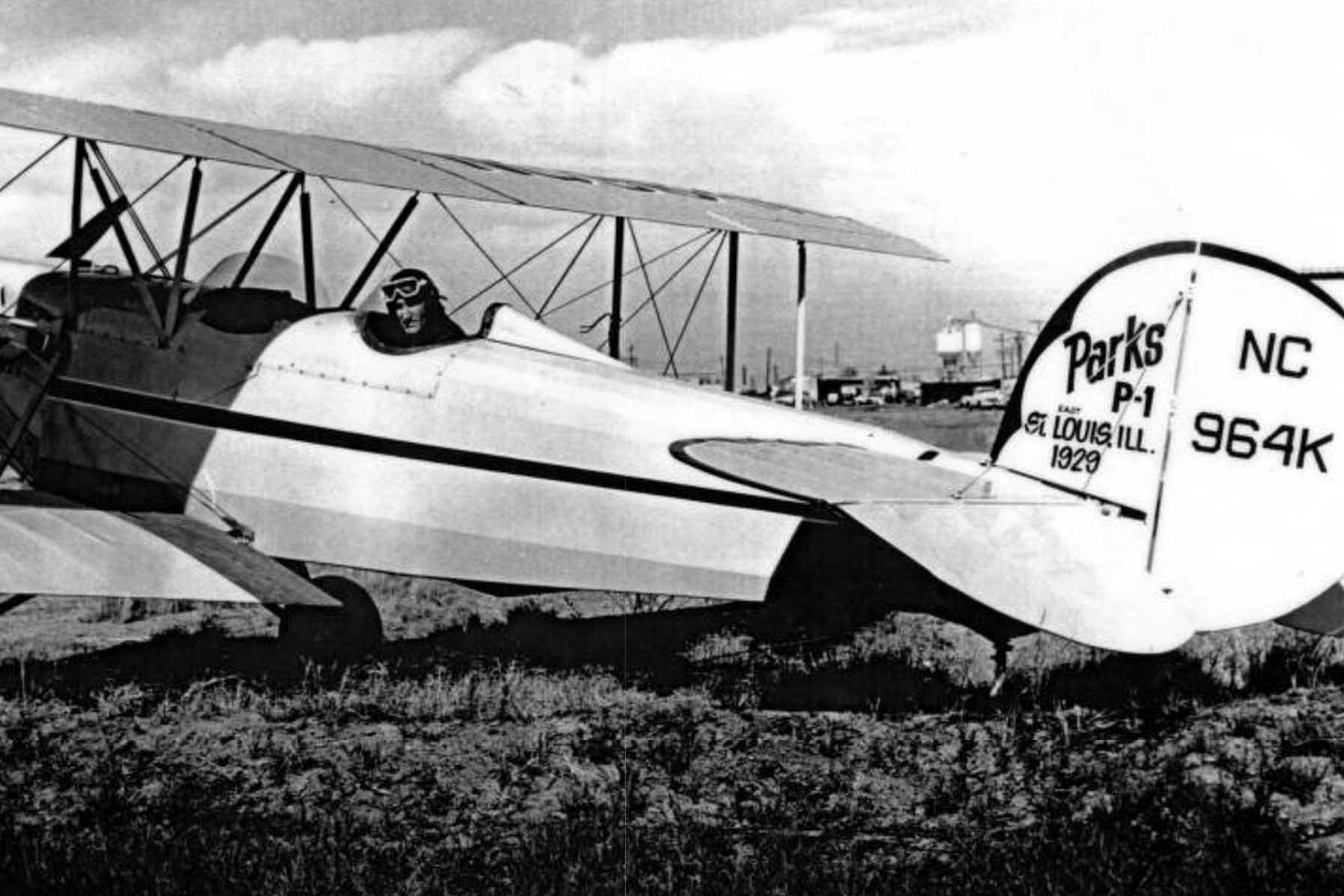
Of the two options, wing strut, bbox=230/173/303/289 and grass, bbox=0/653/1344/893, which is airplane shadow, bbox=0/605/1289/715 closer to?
grass, bbox=0/653/1344/893

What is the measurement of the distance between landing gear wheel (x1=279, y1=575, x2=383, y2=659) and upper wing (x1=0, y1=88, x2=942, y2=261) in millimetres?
2185

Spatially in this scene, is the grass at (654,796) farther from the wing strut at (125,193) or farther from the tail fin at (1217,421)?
the wing strut at (125,193)

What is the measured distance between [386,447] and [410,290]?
0.81 meters

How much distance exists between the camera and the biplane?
5062 millimetres

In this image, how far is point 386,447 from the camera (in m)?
6.48

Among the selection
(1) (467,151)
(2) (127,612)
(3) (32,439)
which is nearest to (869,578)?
(3) (32,439)

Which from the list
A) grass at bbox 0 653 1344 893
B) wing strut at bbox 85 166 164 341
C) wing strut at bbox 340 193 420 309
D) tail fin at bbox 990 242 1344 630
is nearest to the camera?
grass at bbox 0 653 1344 893

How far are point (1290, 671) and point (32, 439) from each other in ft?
21.6

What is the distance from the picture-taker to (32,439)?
7.63 metres

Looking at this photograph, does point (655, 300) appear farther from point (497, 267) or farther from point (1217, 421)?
point (1217, 421)

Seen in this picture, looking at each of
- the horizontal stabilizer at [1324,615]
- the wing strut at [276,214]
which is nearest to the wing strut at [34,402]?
the wing strut at [276,214]

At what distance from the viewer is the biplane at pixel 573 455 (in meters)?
5.06

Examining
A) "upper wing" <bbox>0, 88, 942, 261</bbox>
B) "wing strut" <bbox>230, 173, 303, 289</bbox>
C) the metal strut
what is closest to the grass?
the metal strut

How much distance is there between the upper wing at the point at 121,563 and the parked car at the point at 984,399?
45.6m
